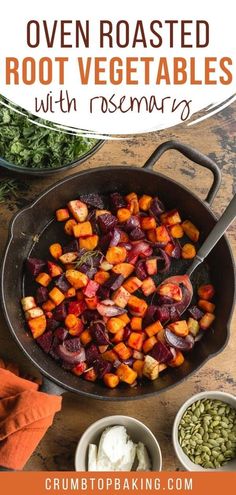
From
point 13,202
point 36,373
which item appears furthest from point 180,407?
point 13,202

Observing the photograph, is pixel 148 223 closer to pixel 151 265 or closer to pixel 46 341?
pixel 151 265

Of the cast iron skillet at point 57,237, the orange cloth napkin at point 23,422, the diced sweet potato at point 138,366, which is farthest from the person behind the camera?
the diced sweet potato at point 138,366

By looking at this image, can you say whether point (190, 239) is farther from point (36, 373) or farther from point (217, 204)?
point (36, 373)

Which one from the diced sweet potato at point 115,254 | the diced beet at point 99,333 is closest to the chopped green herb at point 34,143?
the diced sweet potato at point 115,254

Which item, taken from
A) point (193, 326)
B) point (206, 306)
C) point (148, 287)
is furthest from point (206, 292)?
point (148, 287)

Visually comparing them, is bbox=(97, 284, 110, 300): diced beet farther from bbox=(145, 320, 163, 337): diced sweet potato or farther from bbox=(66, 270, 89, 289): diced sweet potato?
bbox=(145, 320, 163, 337): diced sweet potato

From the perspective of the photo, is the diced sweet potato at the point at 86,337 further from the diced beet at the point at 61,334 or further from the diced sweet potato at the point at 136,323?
the diced sweet potato at the point at 136,323
